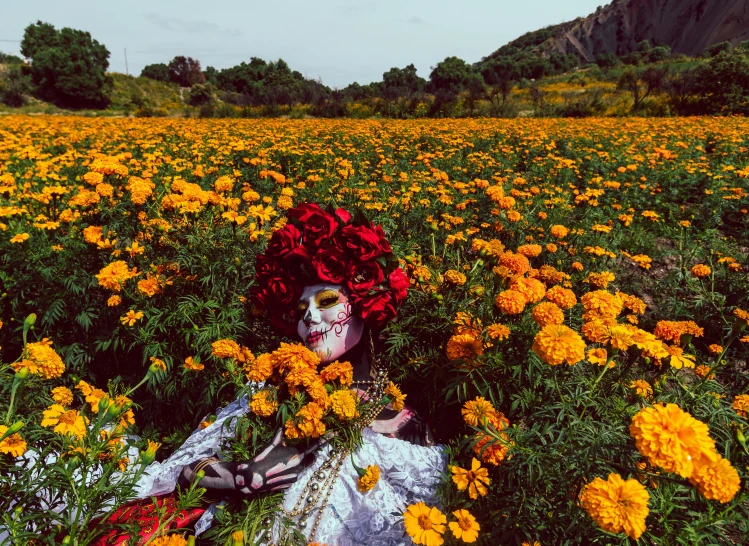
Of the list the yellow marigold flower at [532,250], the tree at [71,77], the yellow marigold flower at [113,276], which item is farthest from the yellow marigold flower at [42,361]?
the tree at [71,77]

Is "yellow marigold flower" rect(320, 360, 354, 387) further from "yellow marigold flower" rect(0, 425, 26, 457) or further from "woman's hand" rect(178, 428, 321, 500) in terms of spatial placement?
"yellow marigold flower" rect(0, 425, 26, 457)

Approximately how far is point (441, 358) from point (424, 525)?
0.94 metres

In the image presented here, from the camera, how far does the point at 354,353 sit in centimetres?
193

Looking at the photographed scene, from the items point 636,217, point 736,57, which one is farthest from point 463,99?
point 636,217

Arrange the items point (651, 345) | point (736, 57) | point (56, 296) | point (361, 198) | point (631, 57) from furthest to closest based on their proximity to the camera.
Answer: point (631, 57) < point (736, 57) < point (361, 198) < point (56, 296) < point (651, 345)

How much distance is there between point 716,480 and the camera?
1015mm

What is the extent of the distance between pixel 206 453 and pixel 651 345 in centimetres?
196

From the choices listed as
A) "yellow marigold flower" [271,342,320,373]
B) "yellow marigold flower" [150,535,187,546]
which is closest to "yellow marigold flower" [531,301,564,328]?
"yellow marigold flower" [271,342,320,373]

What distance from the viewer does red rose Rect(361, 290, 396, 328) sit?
70.9 inches

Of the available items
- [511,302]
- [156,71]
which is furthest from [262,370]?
[156,71]

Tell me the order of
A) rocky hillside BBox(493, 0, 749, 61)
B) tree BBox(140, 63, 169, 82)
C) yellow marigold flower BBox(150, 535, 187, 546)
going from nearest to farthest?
yellow marigold flower BBox(150, 535, 187, 546), tree BBox(140, 63, 169, 82), rocky hillside BBox(493, 0, 749, 61)

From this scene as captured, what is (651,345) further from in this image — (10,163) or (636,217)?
(10,163)

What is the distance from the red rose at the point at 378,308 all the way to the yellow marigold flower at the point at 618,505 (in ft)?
3.39

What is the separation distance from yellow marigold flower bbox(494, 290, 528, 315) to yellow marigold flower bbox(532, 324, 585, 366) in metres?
0.30
